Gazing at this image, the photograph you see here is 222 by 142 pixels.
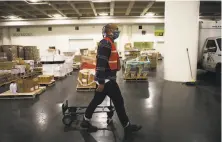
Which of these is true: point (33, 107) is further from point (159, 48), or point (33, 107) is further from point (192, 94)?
point (159, 48)

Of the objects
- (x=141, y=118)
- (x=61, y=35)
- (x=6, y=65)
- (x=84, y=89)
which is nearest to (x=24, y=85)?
(x=84, y=89)

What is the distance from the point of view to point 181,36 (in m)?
7.27

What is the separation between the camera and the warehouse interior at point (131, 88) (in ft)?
10.5

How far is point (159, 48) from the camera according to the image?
19312mm

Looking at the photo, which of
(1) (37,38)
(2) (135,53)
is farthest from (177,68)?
(1) (37,38)

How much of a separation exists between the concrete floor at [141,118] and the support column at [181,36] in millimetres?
1769

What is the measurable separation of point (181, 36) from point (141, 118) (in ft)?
15.6

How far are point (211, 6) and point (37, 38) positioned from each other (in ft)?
50.0

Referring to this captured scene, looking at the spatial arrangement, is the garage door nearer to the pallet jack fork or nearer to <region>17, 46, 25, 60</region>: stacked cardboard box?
<region>17, 46, 25, 60</region>: stacked cardboard box

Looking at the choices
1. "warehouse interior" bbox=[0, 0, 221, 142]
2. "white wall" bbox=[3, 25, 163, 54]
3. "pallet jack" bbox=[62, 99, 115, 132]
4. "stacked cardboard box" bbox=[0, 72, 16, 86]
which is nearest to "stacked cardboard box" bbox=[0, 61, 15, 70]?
"warehouse interior" bbox=[0, 0, 221, 142]

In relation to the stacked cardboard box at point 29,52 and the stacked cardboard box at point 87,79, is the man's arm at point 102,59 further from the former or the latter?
the stacked cardboard box at point 29,52

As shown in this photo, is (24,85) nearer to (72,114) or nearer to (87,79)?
(87,79)

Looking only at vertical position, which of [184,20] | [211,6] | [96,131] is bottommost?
[96,131]

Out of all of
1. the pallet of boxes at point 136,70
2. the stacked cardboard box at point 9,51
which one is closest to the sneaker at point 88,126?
the pallet of boxes at point 136,70
